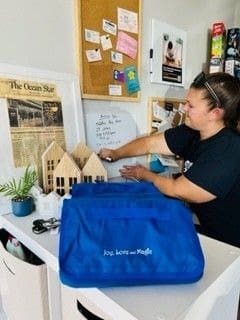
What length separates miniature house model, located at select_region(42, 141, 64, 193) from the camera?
1047 mm

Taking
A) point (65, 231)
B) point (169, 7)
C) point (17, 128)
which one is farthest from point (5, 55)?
point (169, 7)

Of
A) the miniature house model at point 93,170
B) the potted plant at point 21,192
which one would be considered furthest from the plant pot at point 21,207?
the miniature house model at point 93,170

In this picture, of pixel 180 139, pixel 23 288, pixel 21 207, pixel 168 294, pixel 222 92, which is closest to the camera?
pixel 168 294

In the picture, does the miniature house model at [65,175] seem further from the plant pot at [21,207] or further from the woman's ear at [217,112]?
the woman's ear at [217,112]

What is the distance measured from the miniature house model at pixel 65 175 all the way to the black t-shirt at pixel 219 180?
0.43 metres

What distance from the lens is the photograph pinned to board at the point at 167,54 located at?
157cm

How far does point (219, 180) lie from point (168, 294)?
1.76 feet

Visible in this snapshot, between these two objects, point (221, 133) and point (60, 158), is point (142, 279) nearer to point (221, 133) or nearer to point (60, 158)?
point (60, 158)

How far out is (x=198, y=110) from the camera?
117 centimetres

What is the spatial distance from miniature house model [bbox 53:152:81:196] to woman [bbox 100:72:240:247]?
1.14ft

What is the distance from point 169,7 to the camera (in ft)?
5.40

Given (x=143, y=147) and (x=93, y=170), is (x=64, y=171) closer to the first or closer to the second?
(x=93, y=170)

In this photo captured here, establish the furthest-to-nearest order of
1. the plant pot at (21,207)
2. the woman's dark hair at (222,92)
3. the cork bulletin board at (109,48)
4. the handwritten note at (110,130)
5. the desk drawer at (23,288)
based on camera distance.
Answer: the handwritten note at (110,130) < the cork bulletin board at (109,48) < the woman's dark hair at (222,92) < the plant pot at (21,207) < the desk drawer at (23,288)

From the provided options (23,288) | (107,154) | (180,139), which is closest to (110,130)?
(107,154)
